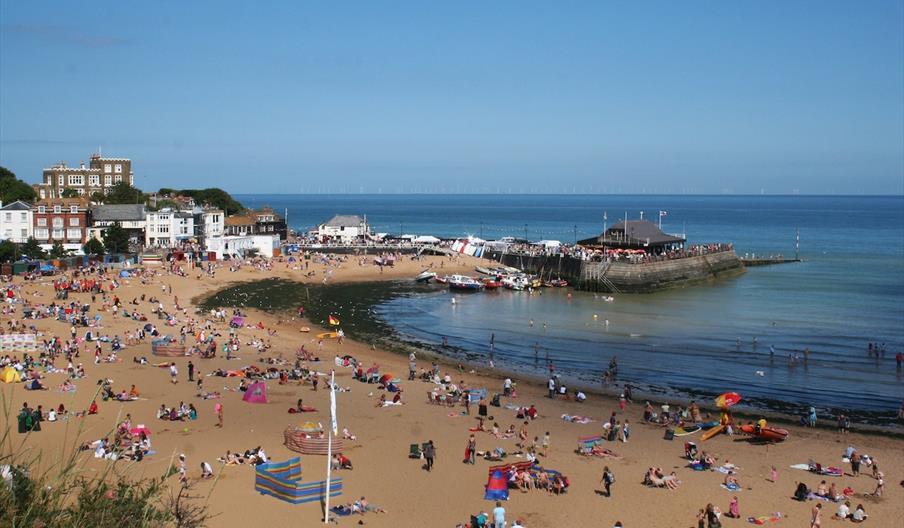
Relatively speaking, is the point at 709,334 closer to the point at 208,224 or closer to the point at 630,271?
the point at 630,271

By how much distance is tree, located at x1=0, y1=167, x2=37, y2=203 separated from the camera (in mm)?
81738

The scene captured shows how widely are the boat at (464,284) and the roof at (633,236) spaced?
48.5 feet

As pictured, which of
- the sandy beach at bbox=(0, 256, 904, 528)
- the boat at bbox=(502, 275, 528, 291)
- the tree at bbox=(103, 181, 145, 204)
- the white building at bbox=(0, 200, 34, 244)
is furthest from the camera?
the tree at bbox=(103, 181, 145, 204)

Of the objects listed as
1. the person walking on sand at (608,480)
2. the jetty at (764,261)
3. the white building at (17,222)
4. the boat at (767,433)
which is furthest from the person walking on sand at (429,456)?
the jetty at (764,261)

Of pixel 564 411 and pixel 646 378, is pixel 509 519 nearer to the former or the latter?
pixel 564 411

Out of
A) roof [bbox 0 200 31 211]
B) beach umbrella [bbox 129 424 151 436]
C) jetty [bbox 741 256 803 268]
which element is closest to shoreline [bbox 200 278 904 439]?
beach umbrella [bbox 129 424 151 436]

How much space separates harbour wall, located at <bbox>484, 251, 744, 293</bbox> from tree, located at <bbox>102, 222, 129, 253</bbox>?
32628mm

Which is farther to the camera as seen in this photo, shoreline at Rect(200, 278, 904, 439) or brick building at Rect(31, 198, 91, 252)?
brick building at Rect(31, 198, 91, 252)

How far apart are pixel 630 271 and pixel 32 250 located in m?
42.3

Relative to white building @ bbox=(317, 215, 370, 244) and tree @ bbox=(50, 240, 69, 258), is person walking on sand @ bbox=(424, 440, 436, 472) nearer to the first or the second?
tree @ bbox=(50, 240, 69, 258)

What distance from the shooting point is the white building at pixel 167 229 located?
2820 inches

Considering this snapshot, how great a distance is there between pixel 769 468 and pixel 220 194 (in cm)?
11048

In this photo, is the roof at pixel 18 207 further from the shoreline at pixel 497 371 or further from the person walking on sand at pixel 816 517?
the person walking on sand at pixel 816 517

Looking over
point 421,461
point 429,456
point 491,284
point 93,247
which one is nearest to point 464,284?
point 491,284
